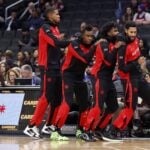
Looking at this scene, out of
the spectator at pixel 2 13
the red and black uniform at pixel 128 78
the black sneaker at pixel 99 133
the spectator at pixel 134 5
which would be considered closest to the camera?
the red and black uniform at pixel 128 78

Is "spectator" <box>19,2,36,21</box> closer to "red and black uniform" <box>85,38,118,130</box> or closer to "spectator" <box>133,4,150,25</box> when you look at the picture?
"spectator" <box>133,4,150,25</box>

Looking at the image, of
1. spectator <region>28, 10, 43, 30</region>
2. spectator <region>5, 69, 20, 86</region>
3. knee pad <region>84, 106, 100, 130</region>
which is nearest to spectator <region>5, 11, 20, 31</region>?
spectator <region>28, 10, 43, 30</region>

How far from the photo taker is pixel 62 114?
11125mm

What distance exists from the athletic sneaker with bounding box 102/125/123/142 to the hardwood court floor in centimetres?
23

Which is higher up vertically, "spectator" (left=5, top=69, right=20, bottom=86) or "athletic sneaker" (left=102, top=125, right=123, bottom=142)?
"spectator" (left=5, top=69, right=20, bottom=86)

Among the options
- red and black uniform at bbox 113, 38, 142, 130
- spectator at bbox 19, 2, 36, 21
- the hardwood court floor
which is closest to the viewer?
the hardwood court floor

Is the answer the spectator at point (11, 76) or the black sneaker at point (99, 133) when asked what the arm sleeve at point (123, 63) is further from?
the spectator at point (11, 76)

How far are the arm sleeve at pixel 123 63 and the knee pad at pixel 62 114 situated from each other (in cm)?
112

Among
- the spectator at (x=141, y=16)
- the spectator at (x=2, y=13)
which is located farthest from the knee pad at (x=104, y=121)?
the spectator at (x=2, y=13)

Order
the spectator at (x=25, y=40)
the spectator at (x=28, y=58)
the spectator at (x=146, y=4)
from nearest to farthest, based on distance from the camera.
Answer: the spectator at (x=28, y=58)
the spectator at (x=146, y=4)
the spectator at (x=25, y=40)

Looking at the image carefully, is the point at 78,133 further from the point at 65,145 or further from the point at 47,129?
the point at 65,145

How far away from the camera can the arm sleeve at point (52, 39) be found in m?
11.1

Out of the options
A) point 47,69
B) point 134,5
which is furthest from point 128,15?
point 47,69

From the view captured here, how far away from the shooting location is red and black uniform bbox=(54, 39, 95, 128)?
1114 centimetres
